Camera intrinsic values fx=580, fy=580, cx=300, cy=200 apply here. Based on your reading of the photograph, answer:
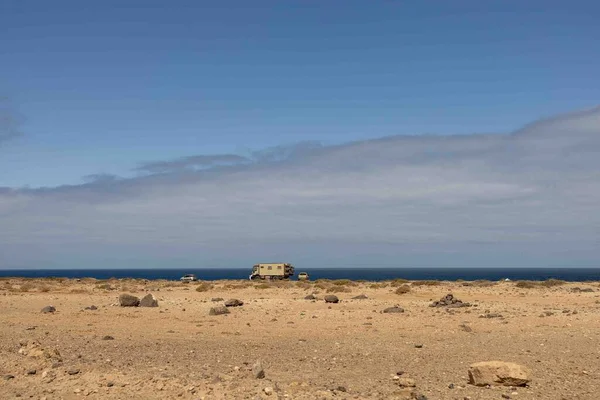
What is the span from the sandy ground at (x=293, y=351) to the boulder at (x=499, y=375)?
0.72ft

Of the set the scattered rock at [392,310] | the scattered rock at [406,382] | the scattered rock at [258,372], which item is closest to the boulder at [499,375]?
the scattered rock at [406,382]

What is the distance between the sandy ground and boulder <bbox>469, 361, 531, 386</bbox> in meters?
0.22

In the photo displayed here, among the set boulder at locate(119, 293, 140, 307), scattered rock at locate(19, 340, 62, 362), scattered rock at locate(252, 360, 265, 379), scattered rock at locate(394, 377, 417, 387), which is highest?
boulder at locate(119, 293, 140, 307)

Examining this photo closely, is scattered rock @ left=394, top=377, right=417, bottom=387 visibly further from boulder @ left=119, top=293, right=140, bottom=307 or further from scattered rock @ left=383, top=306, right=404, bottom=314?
boulder @ left=119, top=293, right=140, bottom=307

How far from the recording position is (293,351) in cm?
1784

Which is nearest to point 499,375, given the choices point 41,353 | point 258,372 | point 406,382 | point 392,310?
point 406,382

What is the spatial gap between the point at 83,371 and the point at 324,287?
133ft

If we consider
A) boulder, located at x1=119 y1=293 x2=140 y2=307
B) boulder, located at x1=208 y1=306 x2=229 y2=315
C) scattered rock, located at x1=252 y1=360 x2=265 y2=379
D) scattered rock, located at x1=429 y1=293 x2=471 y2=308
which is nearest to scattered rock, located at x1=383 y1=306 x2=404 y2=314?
scattered rock, located at x1=429 y1=293 x2=471 y2=308

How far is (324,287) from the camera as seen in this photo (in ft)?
174

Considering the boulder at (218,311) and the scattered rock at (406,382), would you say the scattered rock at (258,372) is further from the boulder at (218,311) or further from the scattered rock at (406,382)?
the boulder at (218,311)

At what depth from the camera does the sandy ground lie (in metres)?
12.2

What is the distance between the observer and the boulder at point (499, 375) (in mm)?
12531

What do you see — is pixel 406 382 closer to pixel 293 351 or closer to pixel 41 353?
pixel 293 351

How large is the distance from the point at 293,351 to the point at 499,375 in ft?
22.9
